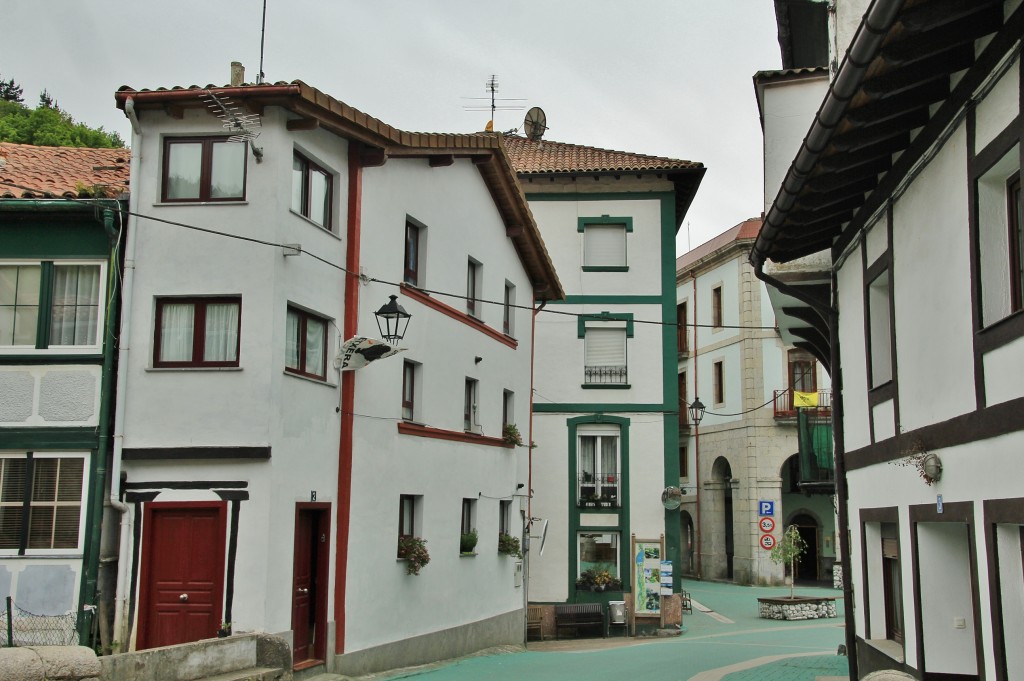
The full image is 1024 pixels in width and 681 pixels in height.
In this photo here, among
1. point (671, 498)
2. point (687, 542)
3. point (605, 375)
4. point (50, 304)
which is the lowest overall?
point (687, 542)

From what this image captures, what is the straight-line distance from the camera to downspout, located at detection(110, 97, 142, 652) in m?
13.8

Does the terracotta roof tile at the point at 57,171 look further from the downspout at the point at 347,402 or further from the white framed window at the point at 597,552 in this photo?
the white framed window at the point at 597,552

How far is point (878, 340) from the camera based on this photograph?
11.9 m

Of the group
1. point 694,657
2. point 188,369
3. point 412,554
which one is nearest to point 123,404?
point 188,369

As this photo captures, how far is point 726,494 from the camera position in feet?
147

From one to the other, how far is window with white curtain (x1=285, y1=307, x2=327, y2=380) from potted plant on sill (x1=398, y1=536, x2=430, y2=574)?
3.73m

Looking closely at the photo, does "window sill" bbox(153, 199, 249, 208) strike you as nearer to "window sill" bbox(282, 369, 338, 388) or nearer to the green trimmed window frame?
"window sill" bbox(282, 369, 338, 388)

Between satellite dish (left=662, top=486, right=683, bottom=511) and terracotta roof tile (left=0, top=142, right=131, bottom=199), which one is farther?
satellite dish (left=662, top=486, right=683, bottom=511)

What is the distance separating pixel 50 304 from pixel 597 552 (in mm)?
18542

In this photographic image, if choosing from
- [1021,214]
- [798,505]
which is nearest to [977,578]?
[1021,214]

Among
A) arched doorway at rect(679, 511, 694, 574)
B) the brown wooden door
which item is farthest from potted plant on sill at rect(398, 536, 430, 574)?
arched doorway at rect(679, 511, 694, 574)

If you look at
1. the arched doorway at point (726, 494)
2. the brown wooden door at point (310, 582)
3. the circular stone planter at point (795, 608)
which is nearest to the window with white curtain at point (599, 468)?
the circular stone planter at point (795, 608)

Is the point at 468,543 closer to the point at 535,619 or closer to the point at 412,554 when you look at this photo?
the point at 412,554

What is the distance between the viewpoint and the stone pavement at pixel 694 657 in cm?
1680
